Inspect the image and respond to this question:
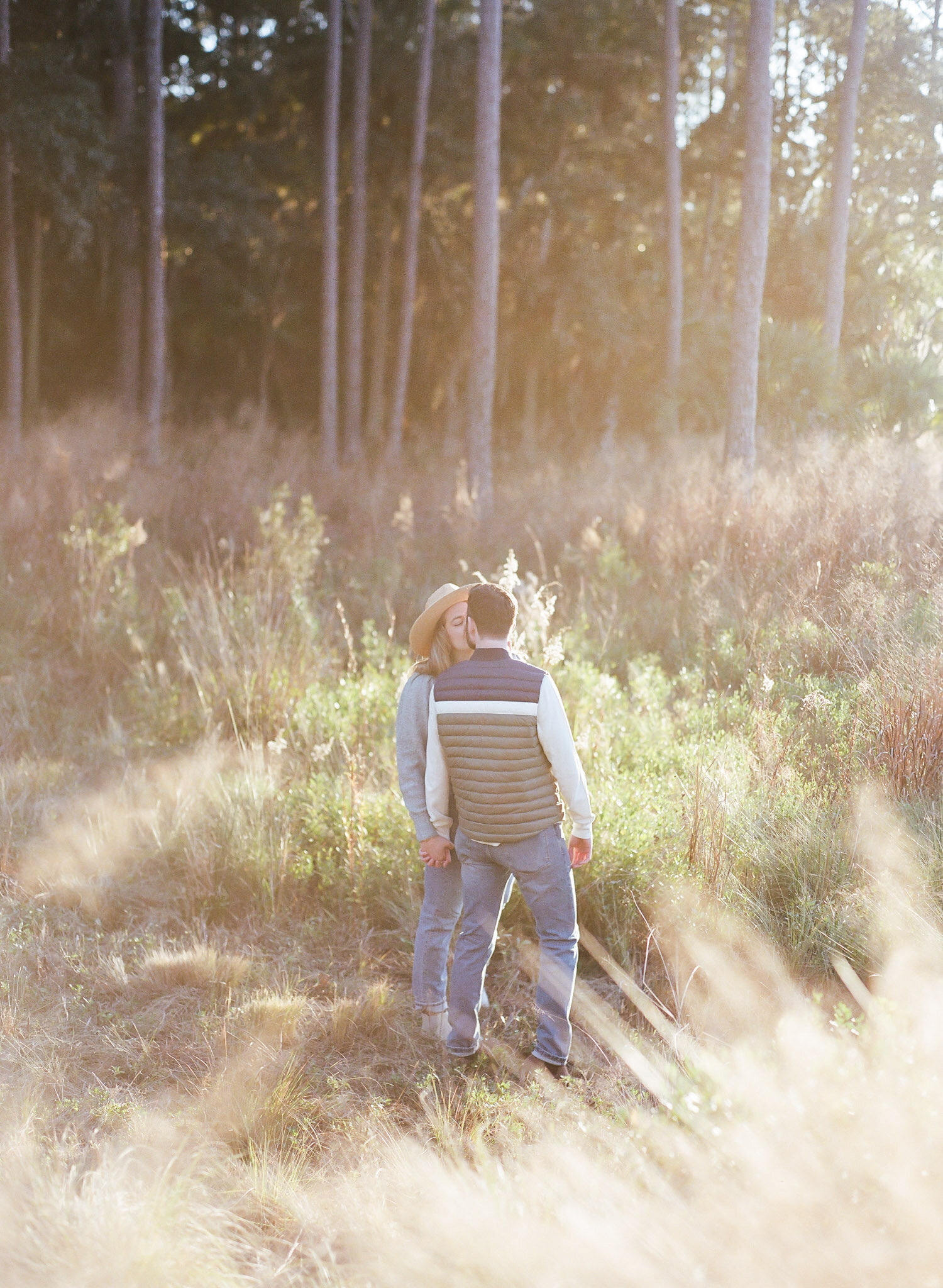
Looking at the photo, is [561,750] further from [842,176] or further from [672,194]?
[672,194]

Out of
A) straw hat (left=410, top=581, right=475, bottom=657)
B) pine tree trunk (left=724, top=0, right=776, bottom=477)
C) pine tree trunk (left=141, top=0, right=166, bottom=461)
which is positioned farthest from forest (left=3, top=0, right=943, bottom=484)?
straw hat (left=410, top=581, right=475, bottom=657)

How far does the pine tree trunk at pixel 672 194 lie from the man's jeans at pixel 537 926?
52.2 feet

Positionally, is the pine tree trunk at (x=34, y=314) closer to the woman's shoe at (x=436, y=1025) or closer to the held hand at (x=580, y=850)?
the woman's shoe at (x=436, y=1025)

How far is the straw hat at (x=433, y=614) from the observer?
3355 mm

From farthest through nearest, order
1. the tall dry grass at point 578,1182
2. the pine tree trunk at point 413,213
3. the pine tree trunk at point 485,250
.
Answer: the pine tree trunk at point 413,213, the pine tree trunk at point 485,250, the tall dry grass at point 578,1182

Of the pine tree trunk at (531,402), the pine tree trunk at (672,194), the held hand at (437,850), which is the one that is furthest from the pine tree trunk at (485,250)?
the pine tree trunk at (531,402)

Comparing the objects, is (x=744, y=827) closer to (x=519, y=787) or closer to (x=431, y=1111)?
(x=519, y=787)

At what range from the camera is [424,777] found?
343 centimetres

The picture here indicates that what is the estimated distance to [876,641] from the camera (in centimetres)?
466

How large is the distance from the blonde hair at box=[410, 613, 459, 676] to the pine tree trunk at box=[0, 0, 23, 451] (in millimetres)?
11047

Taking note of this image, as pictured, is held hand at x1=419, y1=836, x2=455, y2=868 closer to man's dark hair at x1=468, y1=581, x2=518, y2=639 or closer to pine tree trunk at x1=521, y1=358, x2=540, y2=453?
man's dark hair at x1=468, y1=581, x2=518, y2=639

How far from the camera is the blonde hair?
345 cm

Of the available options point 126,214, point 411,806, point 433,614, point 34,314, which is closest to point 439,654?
point 433,614

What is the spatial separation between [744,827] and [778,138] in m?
22.8
